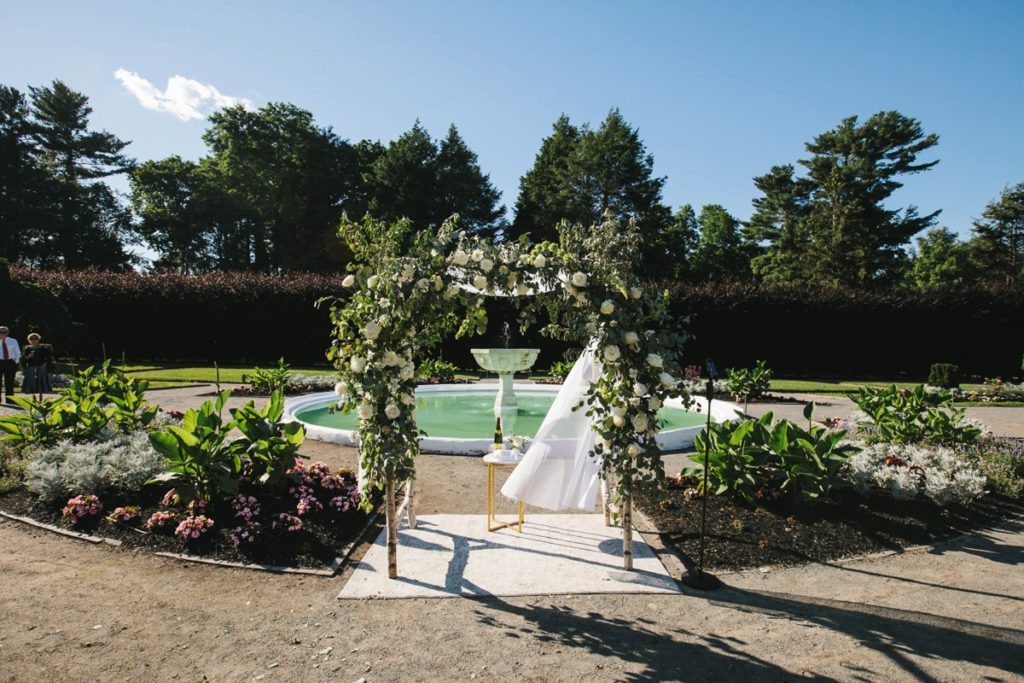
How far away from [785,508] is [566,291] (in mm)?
3321

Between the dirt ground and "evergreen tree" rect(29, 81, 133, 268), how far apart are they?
44.8 meters

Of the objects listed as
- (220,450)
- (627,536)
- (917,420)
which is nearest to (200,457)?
(220,450)

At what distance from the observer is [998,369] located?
24750 mm

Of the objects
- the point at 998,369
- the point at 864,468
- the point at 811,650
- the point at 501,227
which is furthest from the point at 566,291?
the point at 501,227

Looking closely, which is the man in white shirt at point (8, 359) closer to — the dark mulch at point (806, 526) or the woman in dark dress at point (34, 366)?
the woman in dark dress at point (34, 366)

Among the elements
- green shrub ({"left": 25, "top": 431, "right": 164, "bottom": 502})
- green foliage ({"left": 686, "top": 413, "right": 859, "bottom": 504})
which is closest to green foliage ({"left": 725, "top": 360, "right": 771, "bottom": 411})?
green foliage ({"left": 686, "top": 413, "right": 859, "bottom": 504})

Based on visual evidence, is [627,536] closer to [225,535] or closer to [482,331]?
[482,331]

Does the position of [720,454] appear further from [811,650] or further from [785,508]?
[811,650]

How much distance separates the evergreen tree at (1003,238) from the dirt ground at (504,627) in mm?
55869

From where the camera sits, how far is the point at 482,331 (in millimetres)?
4961

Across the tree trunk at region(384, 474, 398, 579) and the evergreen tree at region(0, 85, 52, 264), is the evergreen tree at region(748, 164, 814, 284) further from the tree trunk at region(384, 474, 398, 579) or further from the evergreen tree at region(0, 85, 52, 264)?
the evergreen tree at region(0, 85, 52, 264)

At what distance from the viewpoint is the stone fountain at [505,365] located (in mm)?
11555

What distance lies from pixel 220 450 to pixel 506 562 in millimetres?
2823

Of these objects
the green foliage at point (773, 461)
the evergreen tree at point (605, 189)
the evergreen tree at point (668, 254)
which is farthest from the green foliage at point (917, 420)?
the evergreen tree at point (605, 189)
